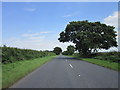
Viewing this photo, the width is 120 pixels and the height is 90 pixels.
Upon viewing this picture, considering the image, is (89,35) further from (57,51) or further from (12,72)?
(57,51)

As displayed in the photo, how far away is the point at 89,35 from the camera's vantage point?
4412 centimetres

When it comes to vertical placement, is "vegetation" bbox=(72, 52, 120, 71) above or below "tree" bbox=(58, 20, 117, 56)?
below

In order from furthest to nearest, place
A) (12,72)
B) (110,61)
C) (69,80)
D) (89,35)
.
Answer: (89,35)
(110,61)
(12,72)
(69,80)

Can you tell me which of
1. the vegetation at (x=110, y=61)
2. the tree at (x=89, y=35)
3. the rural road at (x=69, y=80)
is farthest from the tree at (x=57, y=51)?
the rural road at (x=69, y=80)

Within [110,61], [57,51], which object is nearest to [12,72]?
[110,61]

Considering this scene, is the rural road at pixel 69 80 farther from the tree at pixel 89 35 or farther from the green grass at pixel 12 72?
the tree at pixel 89 35

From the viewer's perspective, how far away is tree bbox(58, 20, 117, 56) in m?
43.9

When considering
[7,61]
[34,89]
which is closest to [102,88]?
[34,89]

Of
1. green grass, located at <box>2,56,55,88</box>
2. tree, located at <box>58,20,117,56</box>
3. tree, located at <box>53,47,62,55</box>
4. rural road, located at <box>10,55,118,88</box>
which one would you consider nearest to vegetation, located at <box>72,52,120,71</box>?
rural road, located at <box>10,55,118,88</box>

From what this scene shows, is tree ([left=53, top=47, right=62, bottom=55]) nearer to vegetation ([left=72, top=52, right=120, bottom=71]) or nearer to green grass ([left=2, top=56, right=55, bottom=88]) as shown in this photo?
vegetation ([left=72, top=52, right=120, bottom=71])

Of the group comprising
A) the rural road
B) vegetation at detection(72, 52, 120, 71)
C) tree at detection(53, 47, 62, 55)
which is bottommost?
the rural road

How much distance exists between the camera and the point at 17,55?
24.6 meters

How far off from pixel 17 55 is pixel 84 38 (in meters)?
22.7

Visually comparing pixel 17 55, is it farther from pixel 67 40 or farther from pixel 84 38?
A: pixel 67 40
